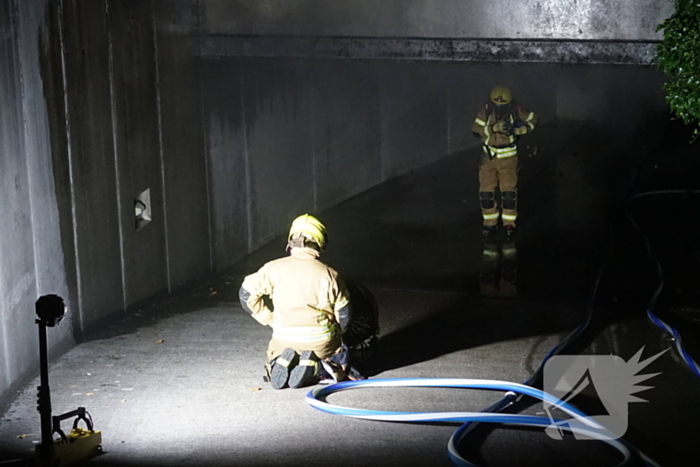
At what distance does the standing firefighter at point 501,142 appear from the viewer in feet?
36.9

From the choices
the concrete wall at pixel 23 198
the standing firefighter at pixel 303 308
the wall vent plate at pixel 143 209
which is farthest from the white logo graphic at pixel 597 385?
the wall vent plate at pixel 143 209

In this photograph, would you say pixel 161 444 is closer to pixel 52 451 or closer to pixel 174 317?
pixel 52 451

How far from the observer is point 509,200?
11.6 meters

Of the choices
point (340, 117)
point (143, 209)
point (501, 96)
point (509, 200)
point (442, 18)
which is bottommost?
point (509, 200)

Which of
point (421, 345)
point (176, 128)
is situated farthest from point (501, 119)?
point (421, 345)

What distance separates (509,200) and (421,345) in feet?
13.2

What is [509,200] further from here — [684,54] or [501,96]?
[684,54]

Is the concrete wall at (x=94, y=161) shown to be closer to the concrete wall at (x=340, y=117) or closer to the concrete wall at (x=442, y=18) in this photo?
the concrete wall at (x=340, y=117)

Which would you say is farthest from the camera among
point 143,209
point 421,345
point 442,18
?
point 442,18

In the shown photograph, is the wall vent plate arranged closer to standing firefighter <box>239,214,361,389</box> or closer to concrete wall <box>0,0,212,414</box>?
concrete wall <box>0,0,212,414</box>

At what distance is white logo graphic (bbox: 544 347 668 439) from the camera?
20.2 feet

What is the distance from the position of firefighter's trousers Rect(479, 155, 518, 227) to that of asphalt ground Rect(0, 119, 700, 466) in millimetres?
423

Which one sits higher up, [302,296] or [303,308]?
[302,296]

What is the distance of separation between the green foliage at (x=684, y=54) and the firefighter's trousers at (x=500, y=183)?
4142mm
